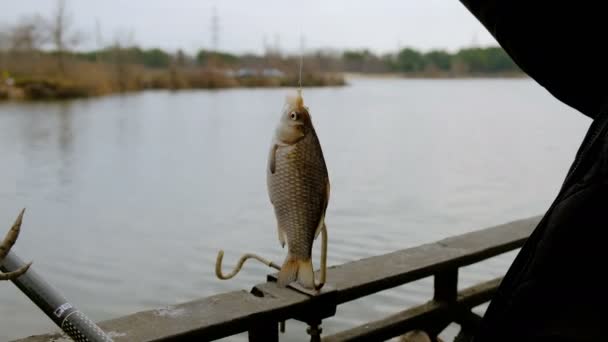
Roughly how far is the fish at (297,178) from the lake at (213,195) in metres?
0.14

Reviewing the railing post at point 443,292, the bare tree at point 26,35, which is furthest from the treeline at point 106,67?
the railing post at point 443,292

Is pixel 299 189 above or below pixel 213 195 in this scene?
above

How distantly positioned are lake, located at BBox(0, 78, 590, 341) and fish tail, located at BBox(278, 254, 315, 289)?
292 millimetres

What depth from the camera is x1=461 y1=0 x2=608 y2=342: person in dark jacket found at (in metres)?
0.70

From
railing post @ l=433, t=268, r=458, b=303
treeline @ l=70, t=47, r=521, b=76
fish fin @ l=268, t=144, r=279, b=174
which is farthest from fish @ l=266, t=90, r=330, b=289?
treeline @ l=70, t=47, r=521, b=76

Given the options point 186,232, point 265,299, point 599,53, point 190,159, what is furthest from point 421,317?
point 190,159

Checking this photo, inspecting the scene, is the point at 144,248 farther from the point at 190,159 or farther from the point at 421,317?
the point at 190,159

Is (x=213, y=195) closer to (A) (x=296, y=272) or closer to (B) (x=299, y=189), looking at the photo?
(A) (x=296, y=272)

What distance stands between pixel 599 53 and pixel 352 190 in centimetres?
896

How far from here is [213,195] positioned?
9.42 m

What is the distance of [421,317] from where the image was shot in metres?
2.63

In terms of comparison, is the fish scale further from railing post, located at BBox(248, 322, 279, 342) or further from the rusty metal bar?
railing post, located at BBox(248, 322, 279, 342)

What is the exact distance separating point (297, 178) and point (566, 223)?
0.52m

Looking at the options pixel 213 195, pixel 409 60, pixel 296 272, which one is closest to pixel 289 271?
pixel 296 272
